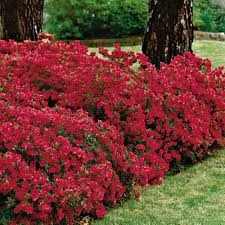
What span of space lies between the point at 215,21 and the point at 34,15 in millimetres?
11397

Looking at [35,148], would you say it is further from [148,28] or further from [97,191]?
[148,28]

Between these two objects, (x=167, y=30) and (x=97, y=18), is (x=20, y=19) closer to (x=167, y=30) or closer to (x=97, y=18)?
(x=167, y=30)

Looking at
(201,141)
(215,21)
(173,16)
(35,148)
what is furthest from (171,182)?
(215,21)

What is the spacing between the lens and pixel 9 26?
10391 mm

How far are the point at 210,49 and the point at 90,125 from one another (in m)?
10.4

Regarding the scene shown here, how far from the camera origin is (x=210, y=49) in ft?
54.6

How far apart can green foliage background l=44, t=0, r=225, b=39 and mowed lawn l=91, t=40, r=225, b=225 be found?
9773mm

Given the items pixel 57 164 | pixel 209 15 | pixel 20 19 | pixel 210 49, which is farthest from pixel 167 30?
pixel 209 15

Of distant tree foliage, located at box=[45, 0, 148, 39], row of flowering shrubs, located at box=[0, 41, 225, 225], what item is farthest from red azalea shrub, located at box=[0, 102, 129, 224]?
distant tree foliage, located at box=[45, 0, 148, 39]

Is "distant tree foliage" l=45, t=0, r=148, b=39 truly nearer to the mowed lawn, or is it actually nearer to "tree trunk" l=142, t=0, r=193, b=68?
"tree trunk" l=142, t=0, r=193, b=68

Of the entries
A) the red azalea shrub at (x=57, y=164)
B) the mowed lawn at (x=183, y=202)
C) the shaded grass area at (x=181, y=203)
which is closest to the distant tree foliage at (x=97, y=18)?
the mowed lawn at (x=183, y=202)

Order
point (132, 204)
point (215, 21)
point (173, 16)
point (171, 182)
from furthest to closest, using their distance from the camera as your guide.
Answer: point (215, 21) < point (173, 16) < point (171, 182) < point (132, 204)

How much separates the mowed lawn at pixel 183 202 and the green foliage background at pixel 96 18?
9773mm

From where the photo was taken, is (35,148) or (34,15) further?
(34,15)
